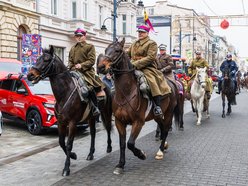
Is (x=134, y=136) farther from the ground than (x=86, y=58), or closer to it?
closer to it

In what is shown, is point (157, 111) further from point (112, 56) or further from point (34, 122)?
point (34, 122)

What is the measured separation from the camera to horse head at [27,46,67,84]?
22.0ft

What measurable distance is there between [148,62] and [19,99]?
20.1 ft

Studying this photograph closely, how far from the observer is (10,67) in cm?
1705

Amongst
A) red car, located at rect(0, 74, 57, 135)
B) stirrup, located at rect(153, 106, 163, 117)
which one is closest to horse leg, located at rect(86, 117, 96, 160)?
stirrup, located at rect(153, 106, 163, 117)

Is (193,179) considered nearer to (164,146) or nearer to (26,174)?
(164,146)

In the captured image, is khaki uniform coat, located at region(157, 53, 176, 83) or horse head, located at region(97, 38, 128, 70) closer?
horse head, located at region(97, 38, 128, 70)

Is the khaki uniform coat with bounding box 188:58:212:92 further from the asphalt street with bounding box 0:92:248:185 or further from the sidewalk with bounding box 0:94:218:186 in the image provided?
the sidewalk with bounding box 0:94:218:186

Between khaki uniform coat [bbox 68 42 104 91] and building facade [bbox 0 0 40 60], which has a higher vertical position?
building facade [bbox 0 0 40 60]

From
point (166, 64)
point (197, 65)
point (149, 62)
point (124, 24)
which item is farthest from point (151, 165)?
point (124, 24)

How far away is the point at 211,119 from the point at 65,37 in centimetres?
1753

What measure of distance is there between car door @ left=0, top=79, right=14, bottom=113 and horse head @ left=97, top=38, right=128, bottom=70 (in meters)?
6.91

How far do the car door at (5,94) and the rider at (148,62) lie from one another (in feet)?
20.5

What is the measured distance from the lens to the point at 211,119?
14555 millimetres
